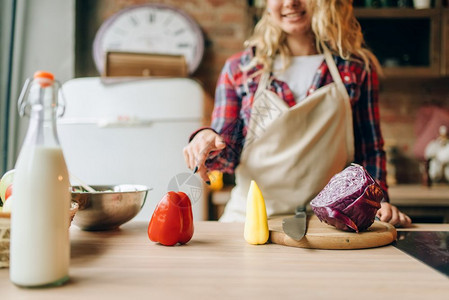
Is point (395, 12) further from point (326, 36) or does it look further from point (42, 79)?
point (42, 79)

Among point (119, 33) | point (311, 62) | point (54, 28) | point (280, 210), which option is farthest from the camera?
point (119, 33)

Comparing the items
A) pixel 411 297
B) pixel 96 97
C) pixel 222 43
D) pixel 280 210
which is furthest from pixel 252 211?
pixel 222 43

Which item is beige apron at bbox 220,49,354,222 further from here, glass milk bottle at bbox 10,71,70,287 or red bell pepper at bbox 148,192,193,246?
glass milk bottle at bbox 10,71,70,287

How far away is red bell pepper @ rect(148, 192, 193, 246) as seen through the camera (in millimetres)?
785

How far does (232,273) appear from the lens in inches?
24.5

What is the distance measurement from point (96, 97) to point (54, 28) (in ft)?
1.99

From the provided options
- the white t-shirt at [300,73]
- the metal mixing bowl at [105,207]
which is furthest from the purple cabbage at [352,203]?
the white t-shirt at [300,73]

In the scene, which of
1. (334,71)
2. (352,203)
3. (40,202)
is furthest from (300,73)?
(40,202)

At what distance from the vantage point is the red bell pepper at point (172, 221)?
79cm

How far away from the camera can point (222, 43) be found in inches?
103

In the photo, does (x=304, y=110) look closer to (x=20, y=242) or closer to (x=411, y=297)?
(x=411, y=297)

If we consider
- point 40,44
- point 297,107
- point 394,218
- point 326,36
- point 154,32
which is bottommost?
point 394,218

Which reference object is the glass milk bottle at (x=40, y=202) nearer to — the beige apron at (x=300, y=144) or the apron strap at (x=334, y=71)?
the beige apron at (x=300, y=144)

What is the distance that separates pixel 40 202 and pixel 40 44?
1.97m
